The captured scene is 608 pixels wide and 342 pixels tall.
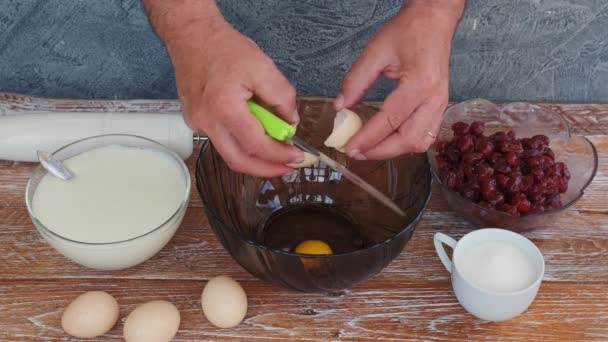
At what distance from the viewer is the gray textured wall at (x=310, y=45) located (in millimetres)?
1416

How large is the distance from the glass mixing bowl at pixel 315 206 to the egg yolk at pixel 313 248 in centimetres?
3

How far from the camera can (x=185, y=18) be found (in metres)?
0.97

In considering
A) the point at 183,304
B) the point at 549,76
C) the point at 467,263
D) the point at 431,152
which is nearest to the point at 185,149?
the point at 183,304

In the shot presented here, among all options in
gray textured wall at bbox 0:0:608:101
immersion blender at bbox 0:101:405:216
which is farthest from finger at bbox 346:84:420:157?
gray textured wall at bbox 0:0:608:101

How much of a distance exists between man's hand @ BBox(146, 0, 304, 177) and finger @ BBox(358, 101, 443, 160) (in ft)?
0.43

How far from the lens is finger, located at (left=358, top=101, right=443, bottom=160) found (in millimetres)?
905

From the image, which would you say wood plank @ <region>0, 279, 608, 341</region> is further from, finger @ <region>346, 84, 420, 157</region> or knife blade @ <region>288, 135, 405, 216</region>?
finger @ <region>346, 84, 420, 157</region>

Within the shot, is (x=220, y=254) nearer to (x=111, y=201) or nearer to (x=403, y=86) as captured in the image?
(x=111, y=201)

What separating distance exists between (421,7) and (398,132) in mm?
235

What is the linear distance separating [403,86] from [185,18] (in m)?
0.37

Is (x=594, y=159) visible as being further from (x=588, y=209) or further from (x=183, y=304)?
(x=183, y=304)

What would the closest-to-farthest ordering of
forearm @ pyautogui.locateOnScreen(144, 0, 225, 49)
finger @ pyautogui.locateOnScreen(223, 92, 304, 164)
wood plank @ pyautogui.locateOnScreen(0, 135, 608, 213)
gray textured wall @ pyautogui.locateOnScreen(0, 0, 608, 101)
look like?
finger @ pyautogui.locateOnScreen(223, 92, 304, 164) → forearm @ pyautogui.locateOnScreen(144, 0, 225, 49) → wood plank @ pyautogui.locateOnScreen(0, 135, 608, 213) → gray textured wall @ pyautogui.locateOnScreen(0, 0, 608, 101)

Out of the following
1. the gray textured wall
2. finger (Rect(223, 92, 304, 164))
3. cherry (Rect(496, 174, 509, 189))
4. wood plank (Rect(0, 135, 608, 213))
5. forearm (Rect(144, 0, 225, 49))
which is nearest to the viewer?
finger (Rect(223, 92, 304, 164))

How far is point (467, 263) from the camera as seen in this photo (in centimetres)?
96
